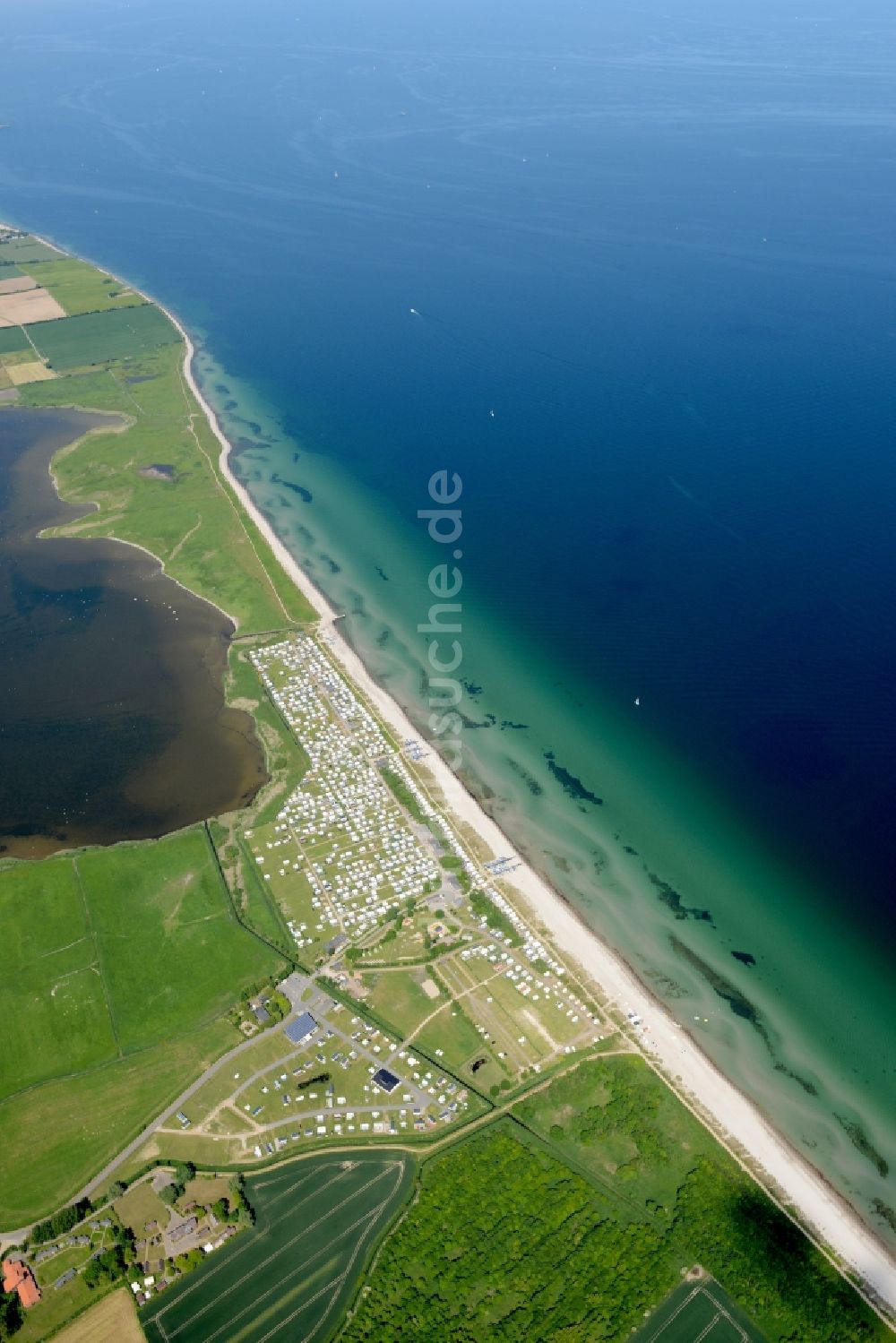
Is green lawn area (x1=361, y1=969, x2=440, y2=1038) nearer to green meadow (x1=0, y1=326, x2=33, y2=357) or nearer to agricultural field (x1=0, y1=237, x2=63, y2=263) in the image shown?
green meadow (x1=0, y1=326, x2=33, y2=357)

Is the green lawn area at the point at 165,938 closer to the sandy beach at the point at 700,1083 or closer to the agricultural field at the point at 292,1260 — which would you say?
the agricultural field at the point at 292,1260

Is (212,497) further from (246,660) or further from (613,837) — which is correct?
(613,837)

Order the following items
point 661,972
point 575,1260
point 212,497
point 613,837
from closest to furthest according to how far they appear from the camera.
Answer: point 575,1260 → point 661,972 → point 613,837 → point 212,497

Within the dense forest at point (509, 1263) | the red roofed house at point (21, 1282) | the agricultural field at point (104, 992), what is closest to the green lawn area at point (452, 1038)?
the dense forest at point (509, 1263)

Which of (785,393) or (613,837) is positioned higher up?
(785,393)

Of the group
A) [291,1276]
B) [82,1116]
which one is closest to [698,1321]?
[291,1276]

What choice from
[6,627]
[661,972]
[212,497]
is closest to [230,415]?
[212,497]
